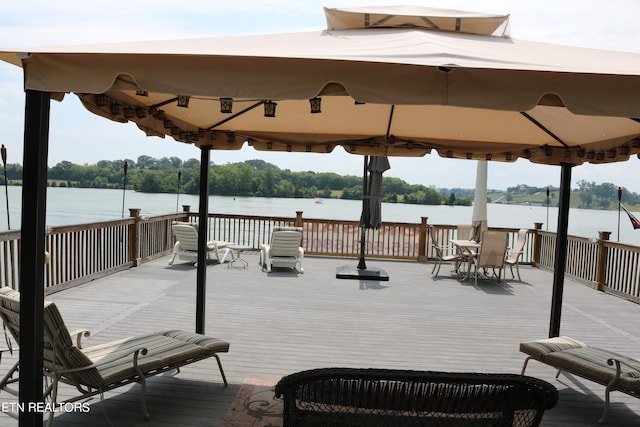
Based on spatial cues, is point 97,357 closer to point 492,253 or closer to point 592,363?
point 592,363

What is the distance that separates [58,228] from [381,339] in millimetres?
4787

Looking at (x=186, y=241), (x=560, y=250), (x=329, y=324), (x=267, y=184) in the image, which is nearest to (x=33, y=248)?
(x=329, y=324)

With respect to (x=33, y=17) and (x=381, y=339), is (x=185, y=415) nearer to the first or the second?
(x=381, y=339)

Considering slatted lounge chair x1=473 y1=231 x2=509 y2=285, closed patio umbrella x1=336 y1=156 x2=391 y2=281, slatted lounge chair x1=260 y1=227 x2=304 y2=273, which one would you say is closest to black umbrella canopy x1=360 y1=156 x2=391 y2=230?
closed patio umbrella x1=336 y1=156 x2=391 y2=281

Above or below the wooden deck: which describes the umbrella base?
above

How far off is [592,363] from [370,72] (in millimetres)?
2864

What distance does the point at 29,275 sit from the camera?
278cm

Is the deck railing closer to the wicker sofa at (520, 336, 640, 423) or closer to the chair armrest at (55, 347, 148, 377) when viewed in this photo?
the chair armrest at (55, 347, 148, 377)

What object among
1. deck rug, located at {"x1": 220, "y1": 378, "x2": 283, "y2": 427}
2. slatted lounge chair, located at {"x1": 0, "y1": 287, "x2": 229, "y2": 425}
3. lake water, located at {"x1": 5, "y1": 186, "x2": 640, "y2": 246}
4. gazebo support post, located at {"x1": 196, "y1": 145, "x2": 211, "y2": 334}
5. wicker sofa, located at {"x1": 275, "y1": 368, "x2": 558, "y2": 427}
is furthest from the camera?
lake water, located at {"x1": 5, "y1": 186, "x2": 640, "y2": 246}

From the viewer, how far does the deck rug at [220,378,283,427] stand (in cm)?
341

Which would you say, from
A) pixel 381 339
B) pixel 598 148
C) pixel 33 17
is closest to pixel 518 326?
pixel 381 339

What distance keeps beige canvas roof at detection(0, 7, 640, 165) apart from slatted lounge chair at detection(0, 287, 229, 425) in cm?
135

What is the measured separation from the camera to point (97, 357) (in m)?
3.51

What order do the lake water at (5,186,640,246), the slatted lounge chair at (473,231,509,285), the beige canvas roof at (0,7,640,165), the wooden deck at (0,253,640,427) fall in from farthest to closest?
the lake water at (5,186,640,246), the slatted lounge chair at (473,231,509,285), the wooden deck at (0,253,640,427), the beige canvas roof at (0,7,640,165)
